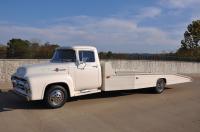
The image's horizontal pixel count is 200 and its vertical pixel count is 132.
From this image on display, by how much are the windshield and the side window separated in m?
0.23

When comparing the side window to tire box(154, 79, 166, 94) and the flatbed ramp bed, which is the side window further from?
tire box(154, 79, 166, 94)

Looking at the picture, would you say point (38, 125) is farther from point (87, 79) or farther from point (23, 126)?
point (87, 79)

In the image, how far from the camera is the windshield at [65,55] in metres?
11.2

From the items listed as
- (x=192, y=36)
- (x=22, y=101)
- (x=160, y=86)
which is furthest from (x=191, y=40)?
(x=22, y=101)

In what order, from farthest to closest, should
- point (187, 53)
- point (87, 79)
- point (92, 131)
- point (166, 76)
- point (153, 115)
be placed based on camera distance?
point (187, 53)
point (166, 76)
point (87, 79)
point (153, 115)
point (92, 131)

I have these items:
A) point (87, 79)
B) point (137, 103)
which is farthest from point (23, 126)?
point (137, 103)

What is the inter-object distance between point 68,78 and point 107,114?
1.84m

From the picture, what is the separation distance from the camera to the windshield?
1121cm

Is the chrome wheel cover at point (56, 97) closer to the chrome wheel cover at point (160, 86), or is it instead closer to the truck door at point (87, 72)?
the truck door at point (87, 72)

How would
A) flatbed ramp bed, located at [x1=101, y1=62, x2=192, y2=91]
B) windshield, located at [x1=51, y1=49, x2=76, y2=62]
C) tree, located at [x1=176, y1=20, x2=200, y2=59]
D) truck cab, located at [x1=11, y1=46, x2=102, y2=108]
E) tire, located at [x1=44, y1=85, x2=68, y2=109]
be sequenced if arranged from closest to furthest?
1. truck cab, located at [x1=11, y1=46, x2=102, y2=108]
2. tire, located at [x1=44, y1=85, x2=68, y2=109]
3. windshield, located at [x1=51, y1=49, x2=76, y2=62]
4. flatbed ramp bed, located at [x1=101, y1=62, x2=192, y2=91]
5. tree, located at [x1=176, y1=20, x2=200, y2=59]

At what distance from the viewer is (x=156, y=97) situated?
12.9 m

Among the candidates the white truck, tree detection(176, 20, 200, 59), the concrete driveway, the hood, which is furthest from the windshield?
tree detection(176, 20, 200, 59)

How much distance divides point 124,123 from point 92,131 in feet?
3.52

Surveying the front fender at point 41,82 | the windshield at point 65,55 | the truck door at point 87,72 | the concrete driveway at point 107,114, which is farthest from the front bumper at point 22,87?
the truck door at point 87,72
